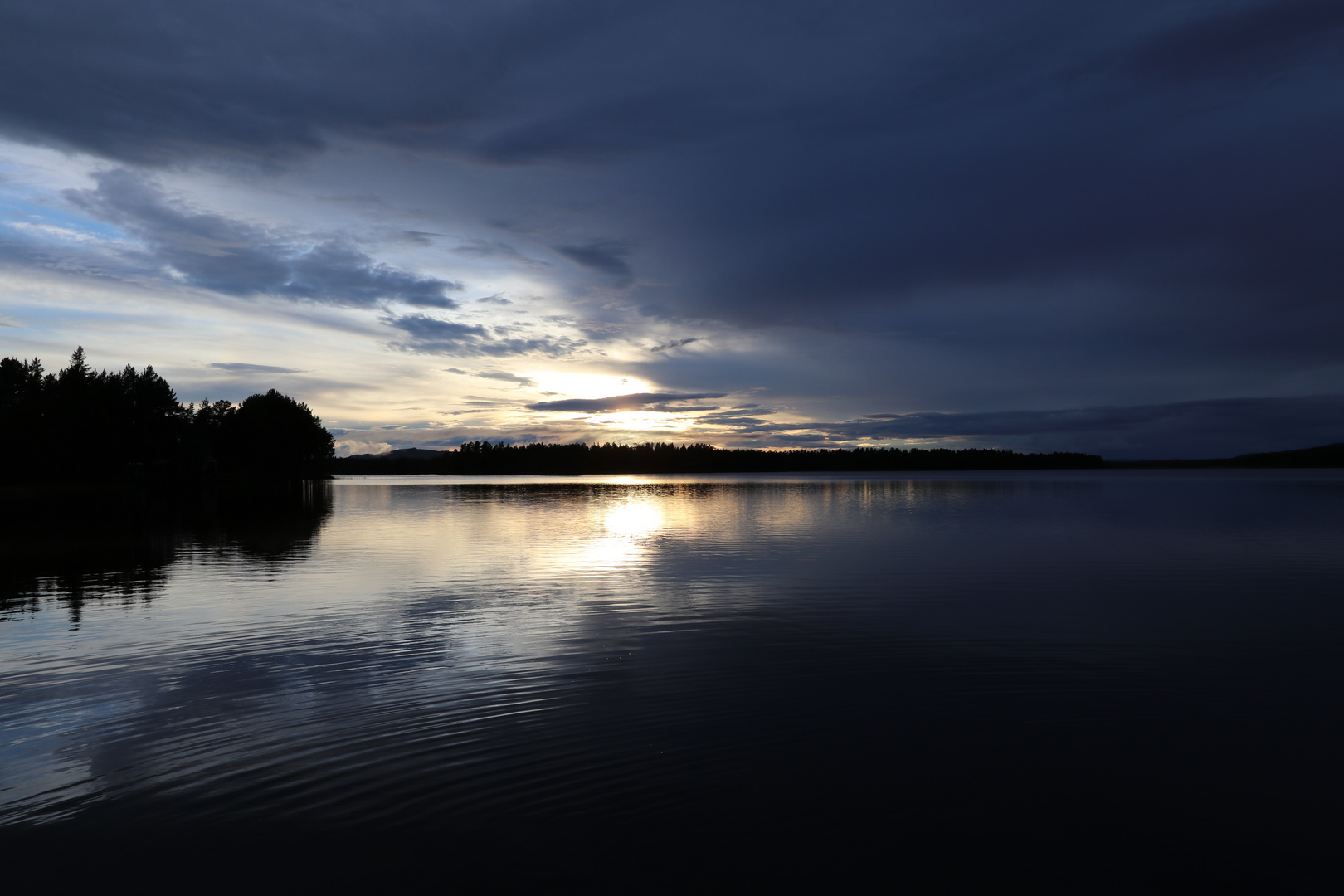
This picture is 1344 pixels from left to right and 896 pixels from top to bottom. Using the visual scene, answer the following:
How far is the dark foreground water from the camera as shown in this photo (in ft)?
23.8

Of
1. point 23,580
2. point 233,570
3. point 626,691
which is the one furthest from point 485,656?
point 23,580

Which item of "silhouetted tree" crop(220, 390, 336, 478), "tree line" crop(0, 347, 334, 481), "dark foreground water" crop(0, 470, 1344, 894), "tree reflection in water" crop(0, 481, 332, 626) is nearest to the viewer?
"dark foreground water" crop(0, 470, 1344, 894)

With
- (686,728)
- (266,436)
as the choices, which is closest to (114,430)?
(266,436)

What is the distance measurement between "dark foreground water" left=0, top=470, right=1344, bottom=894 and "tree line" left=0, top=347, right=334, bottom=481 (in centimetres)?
9582

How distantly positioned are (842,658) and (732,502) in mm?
54494

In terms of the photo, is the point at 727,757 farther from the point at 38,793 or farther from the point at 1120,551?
the point at 1120,551

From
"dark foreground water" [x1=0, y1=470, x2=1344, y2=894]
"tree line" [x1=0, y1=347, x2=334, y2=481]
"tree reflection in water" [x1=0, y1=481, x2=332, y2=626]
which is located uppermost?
"tree line" [x1=0, y1=347, x2=334, y2=481]

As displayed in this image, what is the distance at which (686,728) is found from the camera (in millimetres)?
10453

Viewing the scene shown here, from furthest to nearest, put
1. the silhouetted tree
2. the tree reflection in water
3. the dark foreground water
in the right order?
the silhouetted tree, the tree reflection in water, the dark foreground water

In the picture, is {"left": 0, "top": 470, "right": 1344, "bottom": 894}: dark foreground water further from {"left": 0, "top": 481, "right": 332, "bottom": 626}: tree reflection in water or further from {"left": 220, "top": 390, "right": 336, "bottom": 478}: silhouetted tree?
{"left": 220, "top": 390, "right": 336, "bottom": 478}: silhouetted tree

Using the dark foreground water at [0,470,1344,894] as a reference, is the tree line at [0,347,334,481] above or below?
above

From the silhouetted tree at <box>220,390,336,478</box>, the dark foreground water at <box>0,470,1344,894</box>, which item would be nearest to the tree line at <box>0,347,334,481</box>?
the silhouetted tree at <box>220,390,336,478</box>

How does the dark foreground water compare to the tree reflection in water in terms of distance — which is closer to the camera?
the dark foreground water

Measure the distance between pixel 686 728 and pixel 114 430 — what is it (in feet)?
426
